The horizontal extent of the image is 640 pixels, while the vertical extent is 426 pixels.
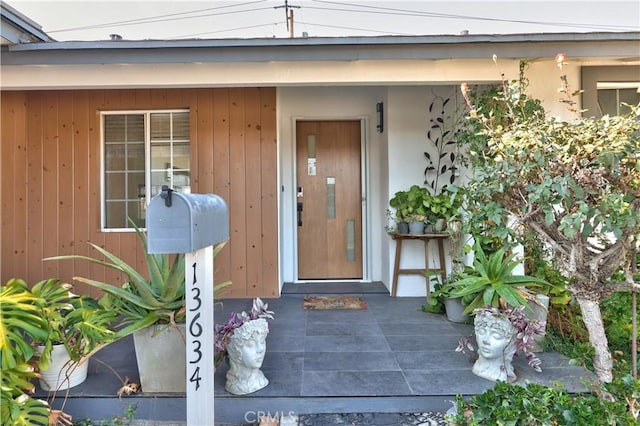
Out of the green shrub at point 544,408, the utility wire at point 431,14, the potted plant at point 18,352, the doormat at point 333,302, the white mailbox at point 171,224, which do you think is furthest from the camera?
the utility wire at point 431,14

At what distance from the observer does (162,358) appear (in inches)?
89.0

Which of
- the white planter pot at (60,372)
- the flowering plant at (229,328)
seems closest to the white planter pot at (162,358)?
the flowering plant at (229,328)

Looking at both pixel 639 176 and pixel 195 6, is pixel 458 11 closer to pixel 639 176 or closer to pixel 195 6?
pixel 195 6

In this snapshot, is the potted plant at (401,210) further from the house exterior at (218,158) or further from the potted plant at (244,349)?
the potted plant at (244,349)

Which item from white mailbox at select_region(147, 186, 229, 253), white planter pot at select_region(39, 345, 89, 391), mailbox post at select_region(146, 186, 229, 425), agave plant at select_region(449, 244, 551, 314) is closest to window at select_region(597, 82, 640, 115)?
agave plant at select_region(449, 244, 551, 314)

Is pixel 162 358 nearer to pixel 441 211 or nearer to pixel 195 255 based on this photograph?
pixel 195 255

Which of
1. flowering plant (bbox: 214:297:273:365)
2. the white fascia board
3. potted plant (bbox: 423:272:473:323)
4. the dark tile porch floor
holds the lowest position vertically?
the dark tile porch floor

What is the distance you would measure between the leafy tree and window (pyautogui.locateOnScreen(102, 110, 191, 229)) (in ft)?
11.0

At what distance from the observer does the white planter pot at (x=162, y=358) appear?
2.26 meters

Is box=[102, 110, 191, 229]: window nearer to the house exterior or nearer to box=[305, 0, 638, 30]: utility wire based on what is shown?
the house exterior

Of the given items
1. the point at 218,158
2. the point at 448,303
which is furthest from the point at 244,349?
the point at 218,158

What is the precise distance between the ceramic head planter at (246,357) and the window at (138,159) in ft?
8.59

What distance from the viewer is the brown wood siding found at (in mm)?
4316

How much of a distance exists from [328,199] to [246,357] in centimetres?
317
